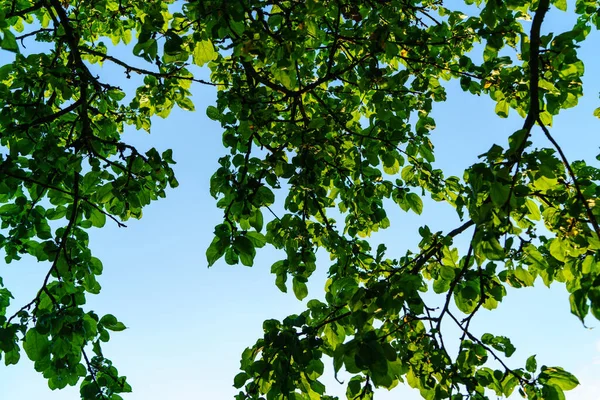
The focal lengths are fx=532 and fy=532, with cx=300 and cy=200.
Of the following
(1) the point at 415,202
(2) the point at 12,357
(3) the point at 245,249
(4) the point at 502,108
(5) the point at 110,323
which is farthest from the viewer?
(1) the point at 415,202

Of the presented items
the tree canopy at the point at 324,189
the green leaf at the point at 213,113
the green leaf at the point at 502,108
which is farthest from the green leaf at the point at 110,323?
the green leaf at the point at 502,108

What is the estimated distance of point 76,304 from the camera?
4.76 metres

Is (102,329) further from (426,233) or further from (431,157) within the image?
(431,157)

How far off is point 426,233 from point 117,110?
4.27 meters

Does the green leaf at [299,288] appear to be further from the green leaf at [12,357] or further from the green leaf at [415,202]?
the green leaf at [12,357]

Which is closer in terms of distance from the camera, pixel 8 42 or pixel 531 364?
pixel 8 42

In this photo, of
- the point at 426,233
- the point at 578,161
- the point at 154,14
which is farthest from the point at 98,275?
the point at 578,161

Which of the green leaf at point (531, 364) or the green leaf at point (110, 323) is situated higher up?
the green leaf at point (110, 323)

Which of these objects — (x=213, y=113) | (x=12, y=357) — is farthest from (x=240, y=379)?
(x=213, y=113)

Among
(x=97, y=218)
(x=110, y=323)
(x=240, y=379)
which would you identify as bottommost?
(x=240, y=379)

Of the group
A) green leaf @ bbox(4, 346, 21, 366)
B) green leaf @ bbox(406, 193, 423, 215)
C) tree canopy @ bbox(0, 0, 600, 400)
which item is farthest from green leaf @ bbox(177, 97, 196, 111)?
green leaf @ bbox(4, 346, 21, 366)

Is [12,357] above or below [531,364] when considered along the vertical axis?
above

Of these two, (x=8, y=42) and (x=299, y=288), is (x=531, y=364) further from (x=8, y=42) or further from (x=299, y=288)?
(x=8, y=42)

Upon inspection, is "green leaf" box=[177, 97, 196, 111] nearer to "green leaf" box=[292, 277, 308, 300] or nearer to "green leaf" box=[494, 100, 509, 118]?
"green leaf" box=[292, 277, 308, 300]
